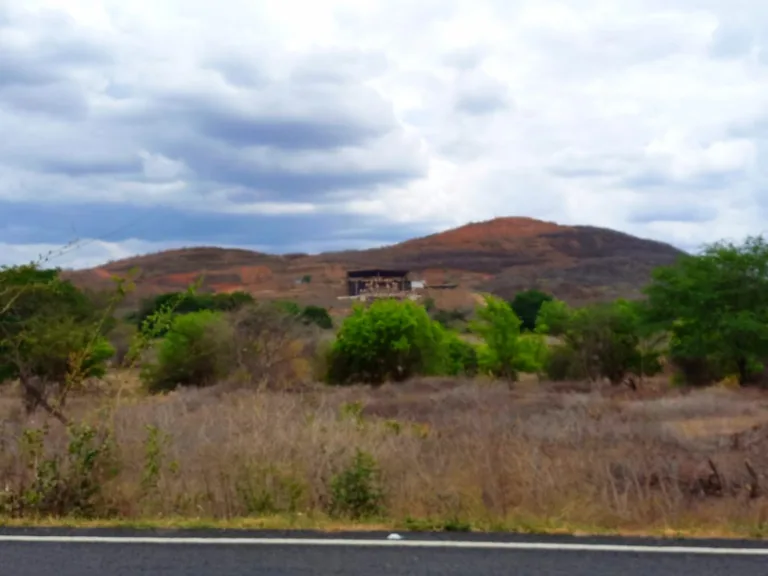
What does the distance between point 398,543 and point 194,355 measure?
41279 millimetres

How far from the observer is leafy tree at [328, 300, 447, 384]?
175ft

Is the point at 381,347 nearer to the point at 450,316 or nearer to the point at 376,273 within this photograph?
the point at 450,316

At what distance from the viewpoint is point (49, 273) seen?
11203 mm

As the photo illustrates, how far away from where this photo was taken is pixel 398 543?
657cm

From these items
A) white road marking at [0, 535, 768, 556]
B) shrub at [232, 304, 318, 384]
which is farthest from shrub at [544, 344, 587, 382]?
white road marking at [0, 535, 768, 556]

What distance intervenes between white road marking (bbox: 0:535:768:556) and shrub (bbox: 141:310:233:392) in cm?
4001

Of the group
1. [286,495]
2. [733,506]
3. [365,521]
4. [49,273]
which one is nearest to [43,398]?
[49,273]

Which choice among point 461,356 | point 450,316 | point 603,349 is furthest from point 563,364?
point 450,316

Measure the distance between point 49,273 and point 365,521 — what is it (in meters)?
5.87

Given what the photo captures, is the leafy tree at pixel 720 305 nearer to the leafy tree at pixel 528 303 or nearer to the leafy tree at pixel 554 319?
the leafy tree at pixel 554 319

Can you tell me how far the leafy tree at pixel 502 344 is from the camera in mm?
57344

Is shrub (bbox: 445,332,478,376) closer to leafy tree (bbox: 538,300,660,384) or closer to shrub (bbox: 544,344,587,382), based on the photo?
shrub (bbox: 544,344,587,382)

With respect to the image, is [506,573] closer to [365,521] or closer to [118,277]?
[365,521]

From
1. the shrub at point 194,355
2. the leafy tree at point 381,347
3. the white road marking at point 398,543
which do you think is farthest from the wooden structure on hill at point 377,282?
the white road marking at point 398,543
